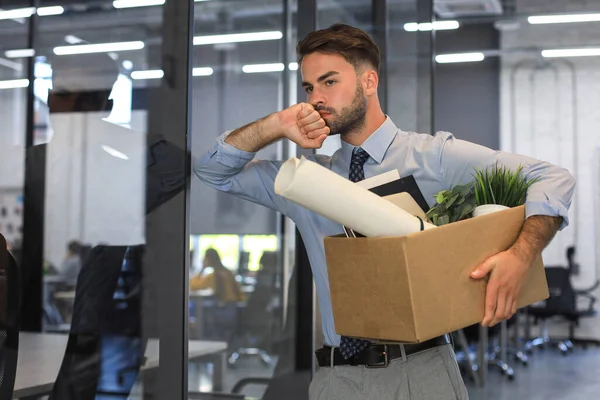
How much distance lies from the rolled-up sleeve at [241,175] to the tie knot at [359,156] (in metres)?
0.18

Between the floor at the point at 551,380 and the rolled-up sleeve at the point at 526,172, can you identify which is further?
the floor at the point at 551,380

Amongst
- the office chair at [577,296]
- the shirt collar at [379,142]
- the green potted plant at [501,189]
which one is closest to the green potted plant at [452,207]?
the green potted plant at [501,189]

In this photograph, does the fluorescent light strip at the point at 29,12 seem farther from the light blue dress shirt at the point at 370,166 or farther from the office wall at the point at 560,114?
the office wall at the point at 560,114

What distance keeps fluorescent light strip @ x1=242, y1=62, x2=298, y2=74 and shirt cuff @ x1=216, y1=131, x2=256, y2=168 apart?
112 cm

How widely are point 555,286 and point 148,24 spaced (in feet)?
15.9

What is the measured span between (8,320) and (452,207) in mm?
942

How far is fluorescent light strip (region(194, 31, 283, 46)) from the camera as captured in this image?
244 centimetres

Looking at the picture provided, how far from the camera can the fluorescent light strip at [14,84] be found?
1.65 meters

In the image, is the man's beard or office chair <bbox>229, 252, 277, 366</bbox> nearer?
the man's beard

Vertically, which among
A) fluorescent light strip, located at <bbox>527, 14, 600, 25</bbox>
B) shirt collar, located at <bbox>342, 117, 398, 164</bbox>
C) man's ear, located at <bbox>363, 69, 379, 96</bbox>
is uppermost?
fluorescent light strip, located at <bbox>527, 14, 600, 25</bbox>

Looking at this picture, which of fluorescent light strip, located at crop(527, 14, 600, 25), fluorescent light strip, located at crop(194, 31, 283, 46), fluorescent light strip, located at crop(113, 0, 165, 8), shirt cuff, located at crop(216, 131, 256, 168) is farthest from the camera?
fluorescent light strip, located at crop(527, 14, 600, 25)

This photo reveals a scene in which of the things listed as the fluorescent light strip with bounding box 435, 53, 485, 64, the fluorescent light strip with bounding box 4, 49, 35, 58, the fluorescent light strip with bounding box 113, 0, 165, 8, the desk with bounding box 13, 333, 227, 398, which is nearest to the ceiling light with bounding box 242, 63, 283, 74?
the fluorescent light strip with bounding box 113, 0, 165, 8

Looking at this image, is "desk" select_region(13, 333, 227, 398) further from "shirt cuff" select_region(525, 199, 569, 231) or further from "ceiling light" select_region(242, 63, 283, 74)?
"ceiling light" select_region(242, 63, 283, 74)

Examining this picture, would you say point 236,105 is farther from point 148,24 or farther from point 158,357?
point 158,357
